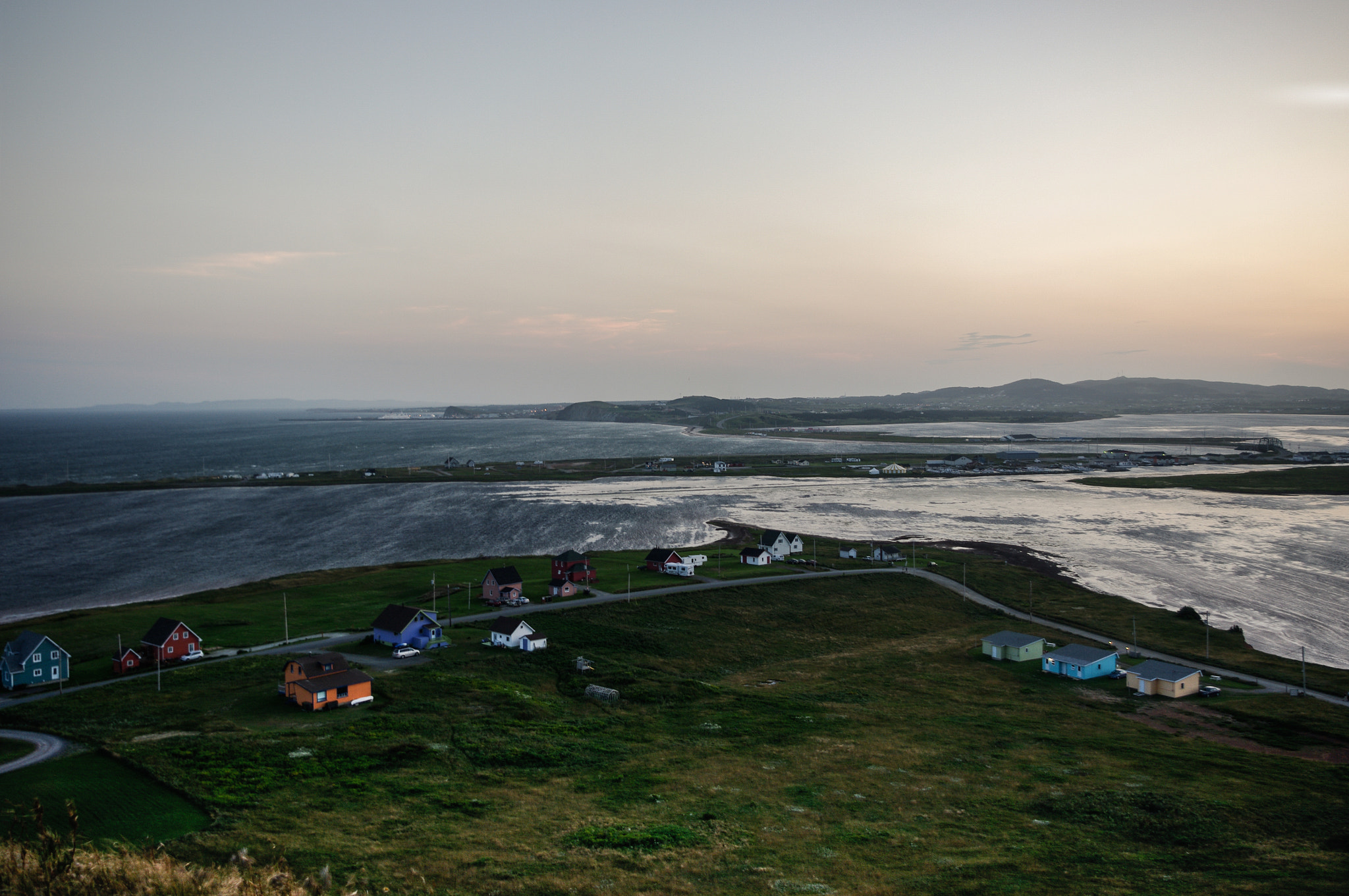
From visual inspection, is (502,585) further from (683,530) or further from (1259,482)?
(1259,482)

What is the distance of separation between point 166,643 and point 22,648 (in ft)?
24.8

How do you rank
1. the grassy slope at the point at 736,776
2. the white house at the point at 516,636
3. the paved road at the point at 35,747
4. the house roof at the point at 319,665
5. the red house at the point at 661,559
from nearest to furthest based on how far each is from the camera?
the grassy slope at the point at 736,776 → the paved road at the point at 35,747 → the house roof at the point at 319,665 → the white house at the point at 516,636 → the red house at the point at 661,559

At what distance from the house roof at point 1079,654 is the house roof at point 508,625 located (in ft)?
136

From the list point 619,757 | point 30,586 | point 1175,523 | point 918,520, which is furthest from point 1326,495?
point 30,586

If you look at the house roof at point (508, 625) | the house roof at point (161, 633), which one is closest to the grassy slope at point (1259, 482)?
the house roof at point (508, 625)

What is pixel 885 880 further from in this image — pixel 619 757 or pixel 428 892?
pixel 619 757

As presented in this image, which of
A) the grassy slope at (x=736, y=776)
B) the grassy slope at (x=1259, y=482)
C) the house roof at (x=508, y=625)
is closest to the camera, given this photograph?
the grassy slope at (x=736, y=776)

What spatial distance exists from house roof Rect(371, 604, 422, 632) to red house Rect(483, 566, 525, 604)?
12999 mm

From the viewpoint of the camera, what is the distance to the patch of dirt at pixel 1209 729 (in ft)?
129

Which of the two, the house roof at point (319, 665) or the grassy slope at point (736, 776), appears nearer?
the grassy slope at point (736, 776)

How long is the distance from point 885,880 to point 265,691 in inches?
1505

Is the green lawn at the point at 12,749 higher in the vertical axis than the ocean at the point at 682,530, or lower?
higher

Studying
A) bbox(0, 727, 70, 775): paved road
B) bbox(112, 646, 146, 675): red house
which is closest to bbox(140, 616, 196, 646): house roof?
bbox(112, 646, 146, 675): red house

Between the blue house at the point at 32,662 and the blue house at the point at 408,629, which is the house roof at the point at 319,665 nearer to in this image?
the blue house at the point at 408,629
